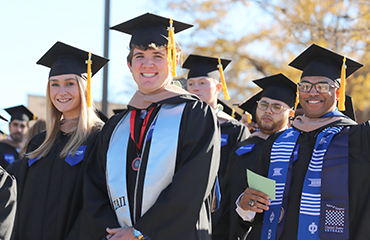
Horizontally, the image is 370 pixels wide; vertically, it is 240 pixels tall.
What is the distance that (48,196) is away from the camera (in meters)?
3.76

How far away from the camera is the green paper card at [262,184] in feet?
9.66

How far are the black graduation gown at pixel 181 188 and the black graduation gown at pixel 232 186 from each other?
1282mm

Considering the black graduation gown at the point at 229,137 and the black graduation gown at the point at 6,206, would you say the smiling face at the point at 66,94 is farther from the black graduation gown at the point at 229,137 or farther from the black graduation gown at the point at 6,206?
the black graduation gown at the point at 229,137

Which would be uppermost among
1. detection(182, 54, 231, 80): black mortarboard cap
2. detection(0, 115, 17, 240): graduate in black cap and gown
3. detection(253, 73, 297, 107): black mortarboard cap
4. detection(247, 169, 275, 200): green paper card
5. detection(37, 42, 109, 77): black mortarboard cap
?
detection(182, 54, 231, 80): black mortarboard cap

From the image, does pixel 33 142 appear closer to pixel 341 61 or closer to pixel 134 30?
pixel 134 30

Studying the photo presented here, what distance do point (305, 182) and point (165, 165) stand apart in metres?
1.08

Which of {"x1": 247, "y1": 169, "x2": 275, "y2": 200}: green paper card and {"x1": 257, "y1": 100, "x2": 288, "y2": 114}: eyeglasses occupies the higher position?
{"x1": 257, "y1": 100, "x2": 288, "y2": 114}: eyeglasses

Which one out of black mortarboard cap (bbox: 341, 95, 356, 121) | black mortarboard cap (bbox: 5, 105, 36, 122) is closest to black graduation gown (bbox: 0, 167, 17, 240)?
black mortarboard cap (bbox: 341, 95, 356, 121)

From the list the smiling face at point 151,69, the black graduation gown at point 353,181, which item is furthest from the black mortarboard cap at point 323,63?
the smiling face at point 151,69

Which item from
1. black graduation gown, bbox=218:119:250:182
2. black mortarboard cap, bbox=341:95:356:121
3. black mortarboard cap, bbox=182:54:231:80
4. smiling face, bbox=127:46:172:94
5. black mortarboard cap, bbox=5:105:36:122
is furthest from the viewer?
black mortarboard cap, bbox=5:105:36:122

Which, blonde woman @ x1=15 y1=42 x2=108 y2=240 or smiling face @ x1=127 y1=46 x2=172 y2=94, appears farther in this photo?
blonde woman @ x1=15 y1=42 x2=108 y2=240

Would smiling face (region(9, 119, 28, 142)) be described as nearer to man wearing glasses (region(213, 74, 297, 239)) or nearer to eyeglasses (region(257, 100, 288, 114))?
man wearing glasses (region(213, 74, 297, 239))

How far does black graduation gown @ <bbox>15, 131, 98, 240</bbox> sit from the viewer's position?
12.0 feet

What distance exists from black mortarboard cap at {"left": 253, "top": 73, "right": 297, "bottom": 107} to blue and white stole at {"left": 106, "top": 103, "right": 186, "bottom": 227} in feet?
7.13
